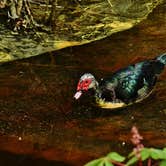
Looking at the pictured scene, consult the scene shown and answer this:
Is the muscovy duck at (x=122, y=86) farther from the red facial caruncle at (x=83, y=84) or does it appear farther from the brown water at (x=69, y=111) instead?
the brown water at (x=69, y=111)

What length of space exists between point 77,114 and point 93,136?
22.4 inches

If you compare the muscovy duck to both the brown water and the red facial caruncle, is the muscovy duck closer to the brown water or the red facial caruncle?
the red facial caruncle

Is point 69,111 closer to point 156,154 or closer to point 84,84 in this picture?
point 84,84

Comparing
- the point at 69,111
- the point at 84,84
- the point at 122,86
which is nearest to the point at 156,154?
the point at 69,111

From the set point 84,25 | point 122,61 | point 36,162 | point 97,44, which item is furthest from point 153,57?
point 36,162

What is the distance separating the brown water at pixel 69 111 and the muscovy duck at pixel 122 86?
0.37 feet

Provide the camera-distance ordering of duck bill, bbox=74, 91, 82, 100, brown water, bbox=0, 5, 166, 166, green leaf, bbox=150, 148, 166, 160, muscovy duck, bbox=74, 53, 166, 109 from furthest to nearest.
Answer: muscovy duck, bbox=74, 53, 166, 109
duck bill, bbox=74, 91, 82, 100
brown water, bbox=0, 5, 166, 166
green leaf, bbox=150, 148, 166, 160

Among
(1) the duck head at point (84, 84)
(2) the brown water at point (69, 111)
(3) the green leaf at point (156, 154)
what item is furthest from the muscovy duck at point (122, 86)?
(3) the green leaf at point (156, 154)

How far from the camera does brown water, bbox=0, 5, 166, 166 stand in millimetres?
5074

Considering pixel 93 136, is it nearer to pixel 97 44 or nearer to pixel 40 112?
pixel 40 112

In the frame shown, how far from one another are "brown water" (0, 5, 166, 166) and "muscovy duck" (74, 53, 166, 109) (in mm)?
113

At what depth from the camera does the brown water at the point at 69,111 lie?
200 inches

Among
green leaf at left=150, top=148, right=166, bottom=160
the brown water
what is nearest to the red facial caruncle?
the brown water

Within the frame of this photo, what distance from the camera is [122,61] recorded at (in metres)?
7.09
